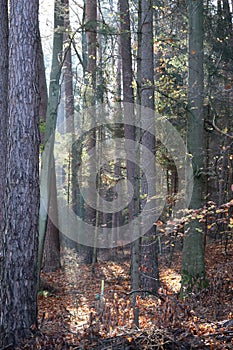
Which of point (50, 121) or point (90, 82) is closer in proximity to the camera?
point (50, 121)

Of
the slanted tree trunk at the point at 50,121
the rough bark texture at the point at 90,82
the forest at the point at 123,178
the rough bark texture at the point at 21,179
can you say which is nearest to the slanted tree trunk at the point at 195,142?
the forest at the point at 123,178

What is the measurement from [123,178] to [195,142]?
3.37 m

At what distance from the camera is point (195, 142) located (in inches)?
436

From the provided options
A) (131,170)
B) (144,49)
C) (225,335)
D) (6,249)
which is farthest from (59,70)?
(225,335)

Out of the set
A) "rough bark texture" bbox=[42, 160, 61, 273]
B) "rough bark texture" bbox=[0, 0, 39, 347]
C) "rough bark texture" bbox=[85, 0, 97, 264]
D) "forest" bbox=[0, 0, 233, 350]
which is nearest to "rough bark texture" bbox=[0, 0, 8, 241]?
"forest" bbox=[0, 0, 233, 350]

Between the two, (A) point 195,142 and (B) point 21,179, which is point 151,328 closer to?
(B) point 21,179

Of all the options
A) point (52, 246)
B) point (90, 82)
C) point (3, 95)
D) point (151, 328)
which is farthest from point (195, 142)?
point (52, 246)

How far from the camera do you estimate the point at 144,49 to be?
11742mm

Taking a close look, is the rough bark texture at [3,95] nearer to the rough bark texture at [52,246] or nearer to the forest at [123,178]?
the forest at [123,178]

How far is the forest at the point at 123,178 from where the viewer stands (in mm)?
6512

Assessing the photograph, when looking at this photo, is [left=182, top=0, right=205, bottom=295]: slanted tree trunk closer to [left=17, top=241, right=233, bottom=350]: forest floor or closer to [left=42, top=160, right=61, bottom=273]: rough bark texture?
[left=17, top=241, right=233, bottom=350]: forest floor

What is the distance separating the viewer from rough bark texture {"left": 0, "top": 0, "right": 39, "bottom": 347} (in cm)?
675

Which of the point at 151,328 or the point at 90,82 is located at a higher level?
the point at 90,82

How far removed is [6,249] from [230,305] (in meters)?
4.89
